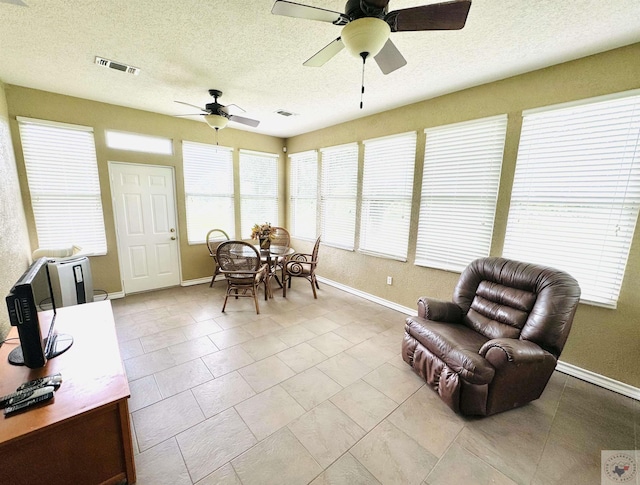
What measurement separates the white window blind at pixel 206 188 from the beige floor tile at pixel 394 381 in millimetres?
3700

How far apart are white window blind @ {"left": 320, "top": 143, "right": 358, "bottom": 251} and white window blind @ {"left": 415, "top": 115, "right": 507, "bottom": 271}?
1188 millimetres

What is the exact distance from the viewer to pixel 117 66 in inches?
97.1

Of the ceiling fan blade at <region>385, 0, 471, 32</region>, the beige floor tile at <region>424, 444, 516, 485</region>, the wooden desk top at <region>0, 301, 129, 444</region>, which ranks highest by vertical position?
the ceiling fan blade at <region>385, 0, 471, 32</region>

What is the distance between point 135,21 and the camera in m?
1.84

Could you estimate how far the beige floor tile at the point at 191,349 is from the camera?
2.45 m

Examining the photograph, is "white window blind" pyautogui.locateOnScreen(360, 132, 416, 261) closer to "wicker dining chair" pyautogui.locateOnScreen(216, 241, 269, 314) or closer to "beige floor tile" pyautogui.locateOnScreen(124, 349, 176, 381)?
"wicker dining chair" pyautogui.locateOnScreen(216, 241, 269, 314)

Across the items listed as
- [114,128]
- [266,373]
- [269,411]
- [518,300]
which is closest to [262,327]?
[266,373]

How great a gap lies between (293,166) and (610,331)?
4.93 meters

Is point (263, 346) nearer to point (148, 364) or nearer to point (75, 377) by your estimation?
point (148, 364)

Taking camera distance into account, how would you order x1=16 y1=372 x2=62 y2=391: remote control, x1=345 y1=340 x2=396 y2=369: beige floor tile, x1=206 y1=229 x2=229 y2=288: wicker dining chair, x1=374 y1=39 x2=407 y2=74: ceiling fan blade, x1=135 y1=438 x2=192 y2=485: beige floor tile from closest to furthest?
x1=16 y1=372 x2=62 y2=391: remote control < x1=135 y1=438 x2=192 y2=485: beige floor tile < x1=374 y1=39 x2=407 y2=74: ceiling fan blade < x1=345 y1=340 x2=396 y2=369: beige floor tile < x1=206 y1=229 x2=229 y2=288: wicker dining chair

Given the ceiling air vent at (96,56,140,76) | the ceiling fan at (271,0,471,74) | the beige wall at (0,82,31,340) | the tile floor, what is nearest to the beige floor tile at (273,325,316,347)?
the tile floor

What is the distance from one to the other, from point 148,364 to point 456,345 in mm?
2652

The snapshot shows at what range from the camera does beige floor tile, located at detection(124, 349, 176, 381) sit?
86.8 inches

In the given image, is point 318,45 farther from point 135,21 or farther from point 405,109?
point 405,109
